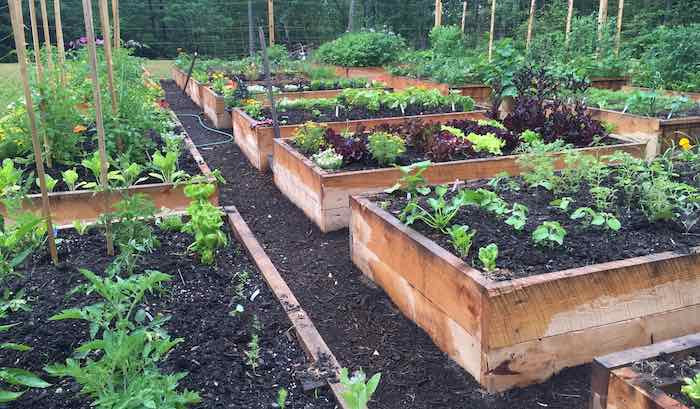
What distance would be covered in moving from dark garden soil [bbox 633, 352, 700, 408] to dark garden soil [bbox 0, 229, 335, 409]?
47.1 inches

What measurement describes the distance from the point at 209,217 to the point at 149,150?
7.75 ft

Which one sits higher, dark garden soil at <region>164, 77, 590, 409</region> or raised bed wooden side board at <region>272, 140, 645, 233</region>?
raised bed wooden side board at <region>272, 140, 645, 233</region>

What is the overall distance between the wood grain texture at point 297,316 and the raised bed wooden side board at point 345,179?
1039 mm

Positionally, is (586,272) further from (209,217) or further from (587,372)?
(209,217)

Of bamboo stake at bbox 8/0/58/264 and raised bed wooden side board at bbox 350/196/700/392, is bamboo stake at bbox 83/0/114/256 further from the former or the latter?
raised bed wooden side board at bbox 350/196/700/392

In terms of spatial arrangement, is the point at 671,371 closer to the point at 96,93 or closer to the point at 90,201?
the point at 96,93

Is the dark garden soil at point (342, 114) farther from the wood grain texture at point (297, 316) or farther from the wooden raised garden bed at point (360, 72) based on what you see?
the wooden raised garden bed at point (360, 72)

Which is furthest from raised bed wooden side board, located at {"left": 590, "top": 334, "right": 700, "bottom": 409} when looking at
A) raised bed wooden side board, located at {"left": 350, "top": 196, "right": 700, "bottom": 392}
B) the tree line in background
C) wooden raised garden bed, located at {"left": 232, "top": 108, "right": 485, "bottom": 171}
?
the tree line in background

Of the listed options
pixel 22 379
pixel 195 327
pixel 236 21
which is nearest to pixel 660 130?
pixel 195 327

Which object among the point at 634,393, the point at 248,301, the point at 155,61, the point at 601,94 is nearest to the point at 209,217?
the point at 248,301

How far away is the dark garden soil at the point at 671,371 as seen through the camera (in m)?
2.03

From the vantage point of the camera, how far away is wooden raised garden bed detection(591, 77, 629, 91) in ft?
36.0

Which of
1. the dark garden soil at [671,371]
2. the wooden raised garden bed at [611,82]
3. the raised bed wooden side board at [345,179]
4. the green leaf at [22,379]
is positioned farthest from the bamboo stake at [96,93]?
the wooden raised garden bed at [611,82]

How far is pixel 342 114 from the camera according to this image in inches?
309
